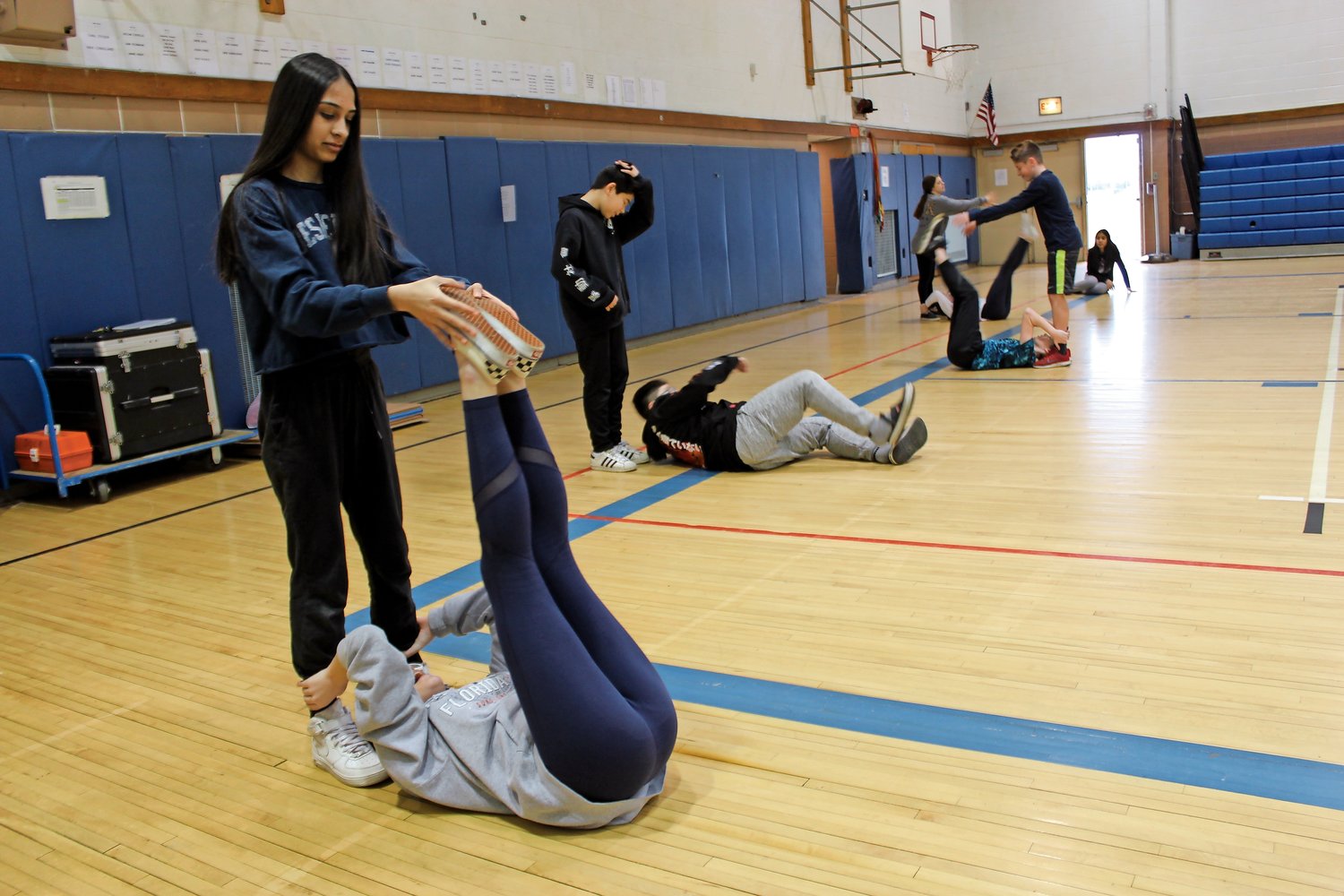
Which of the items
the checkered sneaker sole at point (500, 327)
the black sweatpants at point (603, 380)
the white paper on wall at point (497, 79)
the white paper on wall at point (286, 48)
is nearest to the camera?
the checkered sneaker sole at point (500, 327)

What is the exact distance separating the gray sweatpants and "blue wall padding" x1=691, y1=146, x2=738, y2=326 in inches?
255

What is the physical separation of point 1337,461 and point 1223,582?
1.70 m

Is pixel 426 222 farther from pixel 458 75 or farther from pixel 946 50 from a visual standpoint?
pixel 946 50

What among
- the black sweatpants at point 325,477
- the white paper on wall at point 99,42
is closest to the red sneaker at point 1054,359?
the black sweatpants at point 325,477

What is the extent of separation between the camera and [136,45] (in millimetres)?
6324

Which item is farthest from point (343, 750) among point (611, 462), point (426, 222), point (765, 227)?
point (765, 227)

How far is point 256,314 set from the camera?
2264mm

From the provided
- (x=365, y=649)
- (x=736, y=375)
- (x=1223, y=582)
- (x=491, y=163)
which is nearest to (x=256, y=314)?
(x=365, y=649)

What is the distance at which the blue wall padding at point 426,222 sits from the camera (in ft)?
→ 26.1

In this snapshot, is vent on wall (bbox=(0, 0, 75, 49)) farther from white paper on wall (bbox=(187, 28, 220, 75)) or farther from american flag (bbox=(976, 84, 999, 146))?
american flag (bbox=(976, 84, 999, 146))

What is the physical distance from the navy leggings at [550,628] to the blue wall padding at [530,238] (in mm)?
6953

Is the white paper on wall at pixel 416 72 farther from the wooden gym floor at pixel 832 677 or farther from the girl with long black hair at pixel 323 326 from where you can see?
the girl with long black hair at pixel 323 326

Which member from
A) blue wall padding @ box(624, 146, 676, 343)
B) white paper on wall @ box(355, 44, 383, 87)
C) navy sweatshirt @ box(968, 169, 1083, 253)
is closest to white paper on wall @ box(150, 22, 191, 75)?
white paper on wall @ box(355, 44, 383, 87)

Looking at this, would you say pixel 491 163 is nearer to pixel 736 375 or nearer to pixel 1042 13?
pixel 736 375
